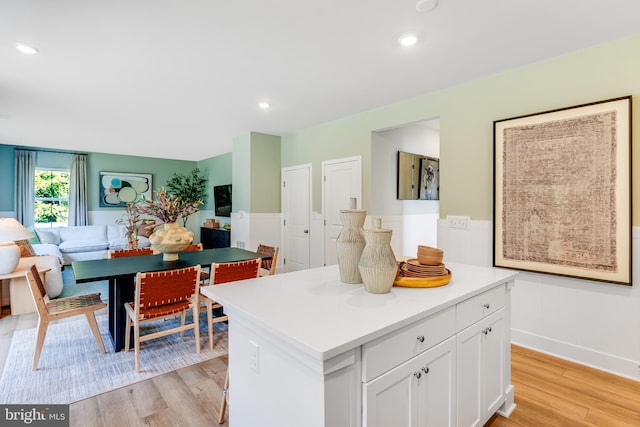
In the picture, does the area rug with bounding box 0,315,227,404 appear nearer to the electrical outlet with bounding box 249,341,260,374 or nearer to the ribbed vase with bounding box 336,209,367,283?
the electrical outlet with bounding box 249,341,260,374

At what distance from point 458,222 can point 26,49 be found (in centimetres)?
414

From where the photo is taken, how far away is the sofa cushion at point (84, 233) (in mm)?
6546

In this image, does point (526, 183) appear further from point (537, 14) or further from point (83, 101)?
point (83, 101)

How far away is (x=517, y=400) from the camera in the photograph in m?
2.10

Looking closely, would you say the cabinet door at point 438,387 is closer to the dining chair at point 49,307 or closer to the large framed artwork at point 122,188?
the dining chair at point 49,307

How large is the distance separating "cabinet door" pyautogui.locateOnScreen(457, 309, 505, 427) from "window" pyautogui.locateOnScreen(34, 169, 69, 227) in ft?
27.8

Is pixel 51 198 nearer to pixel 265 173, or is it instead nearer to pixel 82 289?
pixel 82 289

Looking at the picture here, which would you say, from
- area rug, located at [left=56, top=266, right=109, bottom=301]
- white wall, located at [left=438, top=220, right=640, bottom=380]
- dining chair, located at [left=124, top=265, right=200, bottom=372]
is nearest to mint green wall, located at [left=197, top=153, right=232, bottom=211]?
area rug, located at [left=56, top=266, right=109, bottom=301]

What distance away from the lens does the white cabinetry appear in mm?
1484

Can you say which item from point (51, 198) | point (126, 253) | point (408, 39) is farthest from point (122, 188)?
point (408, 39)

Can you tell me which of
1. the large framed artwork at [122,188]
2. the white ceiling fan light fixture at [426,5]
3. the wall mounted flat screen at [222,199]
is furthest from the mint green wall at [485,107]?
the large framed artwork at [122,188]

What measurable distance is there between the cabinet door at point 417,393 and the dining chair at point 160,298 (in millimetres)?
2005

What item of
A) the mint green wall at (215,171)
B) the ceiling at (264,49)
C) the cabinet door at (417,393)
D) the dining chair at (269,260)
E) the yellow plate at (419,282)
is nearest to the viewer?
the cabinet door at (417,393)

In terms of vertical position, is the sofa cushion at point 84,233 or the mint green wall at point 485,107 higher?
the mint green wall at point 485,107
